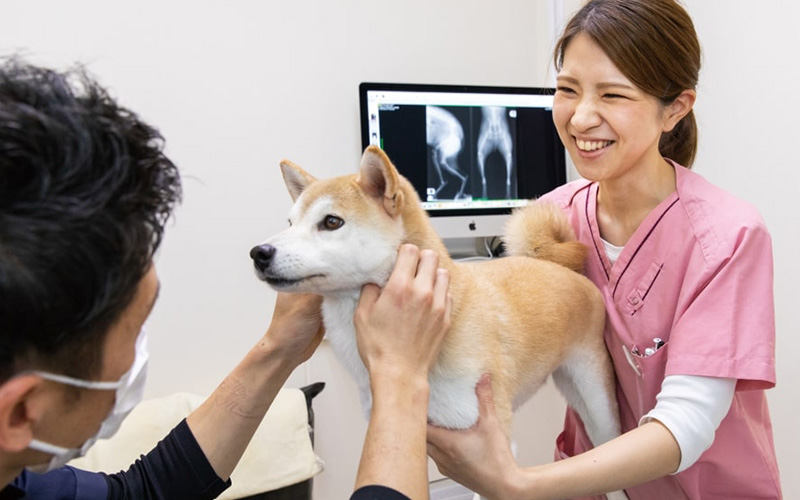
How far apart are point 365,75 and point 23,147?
1.68 m

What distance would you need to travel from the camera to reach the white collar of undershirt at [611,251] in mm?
1054

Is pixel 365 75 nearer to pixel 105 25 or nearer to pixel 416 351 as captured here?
pixel 105 25

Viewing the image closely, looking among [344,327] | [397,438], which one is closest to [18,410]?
[397,438]

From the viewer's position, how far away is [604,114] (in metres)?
0.93

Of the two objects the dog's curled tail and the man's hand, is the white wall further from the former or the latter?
the man's hand

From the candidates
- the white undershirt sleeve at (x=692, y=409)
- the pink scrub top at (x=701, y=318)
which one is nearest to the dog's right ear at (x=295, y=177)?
the pink scrub top at (x=701, y=318)

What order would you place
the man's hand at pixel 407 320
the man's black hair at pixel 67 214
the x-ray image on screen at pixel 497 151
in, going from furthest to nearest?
the x-ray image on screen at pixel 497 151 → the man's hand at pixel 407 320 → the man's black hair at pixel 67 214

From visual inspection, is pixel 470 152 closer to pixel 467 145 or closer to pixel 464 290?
pixel 467 145

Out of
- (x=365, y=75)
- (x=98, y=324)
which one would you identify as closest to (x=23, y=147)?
(x=98, y=324)

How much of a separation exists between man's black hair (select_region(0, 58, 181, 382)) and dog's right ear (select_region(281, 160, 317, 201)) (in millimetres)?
526

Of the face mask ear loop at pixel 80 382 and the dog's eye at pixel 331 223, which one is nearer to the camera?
the face mask ear loop at pixel 80 382

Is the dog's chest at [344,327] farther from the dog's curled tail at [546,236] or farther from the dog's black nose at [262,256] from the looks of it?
the dog's curled tail at [546,236]

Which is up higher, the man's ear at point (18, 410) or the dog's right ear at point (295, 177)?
the dog's right ear at point (295, 177)

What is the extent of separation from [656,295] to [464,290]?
31cm
